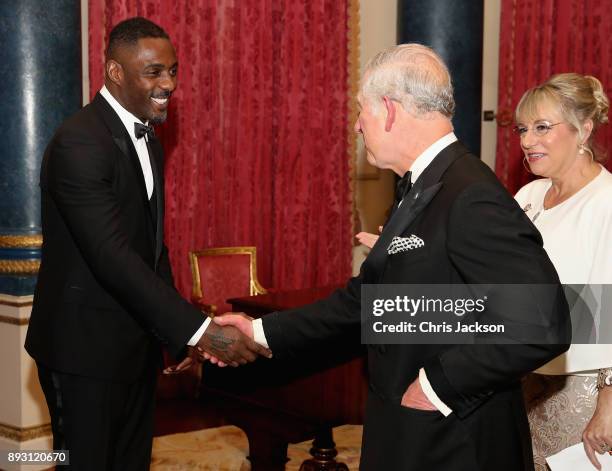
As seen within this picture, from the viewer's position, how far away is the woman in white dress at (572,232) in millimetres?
2533

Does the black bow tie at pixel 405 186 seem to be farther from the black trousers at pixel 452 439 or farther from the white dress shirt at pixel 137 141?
the white dress shirt at pixel 137 141

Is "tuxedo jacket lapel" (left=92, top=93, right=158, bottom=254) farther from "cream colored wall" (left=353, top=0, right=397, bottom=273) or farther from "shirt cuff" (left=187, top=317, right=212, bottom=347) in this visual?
"cream colored wall" (left=353, top=0, right=397, bottom=273)

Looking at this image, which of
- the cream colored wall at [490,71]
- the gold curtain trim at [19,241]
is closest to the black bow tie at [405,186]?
the gold curtain trim at [19,241]

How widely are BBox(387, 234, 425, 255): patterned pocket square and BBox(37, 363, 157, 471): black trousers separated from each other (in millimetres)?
1264

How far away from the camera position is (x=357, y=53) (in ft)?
22.3

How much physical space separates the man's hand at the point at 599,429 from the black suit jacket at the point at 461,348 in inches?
19.1

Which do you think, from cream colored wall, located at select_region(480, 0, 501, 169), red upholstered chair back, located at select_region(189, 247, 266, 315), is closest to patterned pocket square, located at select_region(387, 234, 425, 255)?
red upholstered chair back, located at select_region(189, 247, 266, 315)

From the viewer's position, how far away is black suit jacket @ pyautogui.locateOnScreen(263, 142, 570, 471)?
1.82 metres

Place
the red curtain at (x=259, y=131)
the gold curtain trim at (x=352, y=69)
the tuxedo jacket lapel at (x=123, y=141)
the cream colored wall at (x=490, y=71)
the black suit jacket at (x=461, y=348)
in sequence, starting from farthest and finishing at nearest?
the cream colored wall at (x=490, y=71) → the gold curtain trim at (x=352, y=69) → the red curtain at (x=259, y=131) → the tuxedo jacket lapel at (x=123, y=141) → the black suit jacket at (x=461, y=348)

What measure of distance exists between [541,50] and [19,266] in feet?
15.3

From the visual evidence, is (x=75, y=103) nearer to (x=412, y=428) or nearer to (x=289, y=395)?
(x=289, y=395)

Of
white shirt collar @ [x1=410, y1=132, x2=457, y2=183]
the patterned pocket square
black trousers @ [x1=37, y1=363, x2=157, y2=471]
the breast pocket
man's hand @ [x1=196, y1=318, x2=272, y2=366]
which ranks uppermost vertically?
white shirt collar @ [x1=410, y1=132, x2=457, y2=183]

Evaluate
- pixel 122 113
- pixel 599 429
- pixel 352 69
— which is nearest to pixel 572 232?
pixel 599 429

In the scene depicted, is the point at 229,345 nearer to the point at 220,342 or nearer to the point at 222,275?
the point at 220,342
